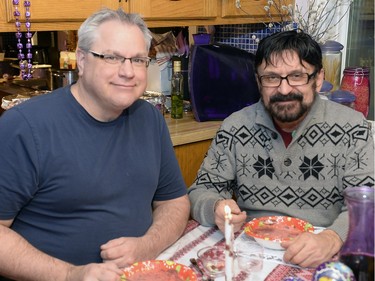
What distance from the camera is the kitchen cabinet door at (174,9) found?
7.39 feet

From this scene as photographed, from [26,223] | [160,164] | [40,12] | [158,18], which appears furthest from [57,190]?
[158,18]

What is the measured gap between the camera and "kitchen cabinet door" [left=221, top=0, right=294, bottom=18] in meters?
2.60

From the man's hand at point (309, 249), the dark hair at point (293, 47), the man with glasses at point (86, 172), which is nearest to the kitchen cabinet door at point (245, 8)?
the dark hair at point (293, 47)

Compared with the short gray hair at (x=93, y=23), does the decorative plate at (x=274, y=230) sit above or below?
below

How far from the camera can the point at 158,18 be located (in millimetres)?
2318

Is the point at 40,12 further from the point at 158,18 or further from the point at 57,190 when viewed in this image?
the point at 57,190

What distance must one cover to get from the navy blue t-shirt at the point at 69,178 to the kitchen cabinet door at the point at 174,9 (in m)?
0.91

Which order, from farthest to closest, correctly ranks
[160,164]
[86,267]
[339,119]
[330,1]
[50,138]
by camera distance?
[330,1] < [339,119] < [160,164] < [50,138] < [86,267]

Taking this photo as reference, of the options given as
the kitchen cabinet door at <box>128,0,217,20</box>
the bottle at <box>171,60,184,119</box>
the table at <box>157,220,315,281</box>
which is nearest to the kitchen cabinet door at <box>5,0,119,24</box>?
the kitchen cabinet door at <box>128,0,217,20</box>

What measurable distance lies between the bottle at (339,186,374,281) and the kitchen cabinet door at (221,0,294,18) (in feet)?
5.92

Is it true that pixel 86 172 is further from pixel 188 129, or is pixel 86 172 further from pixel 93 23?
pixel 188 129

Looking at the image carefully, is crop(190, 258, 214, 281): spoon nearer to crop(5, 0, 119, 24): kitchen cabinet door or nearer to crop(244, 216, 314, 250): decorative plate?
crop(244, 216, 314, 250): decorative plate

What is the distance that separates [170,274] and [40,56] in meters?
1.92

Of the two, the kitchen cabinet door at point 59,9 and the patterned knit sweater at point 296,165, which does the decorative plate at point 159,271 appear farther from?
the kitchen cabinet door at point 59,9
